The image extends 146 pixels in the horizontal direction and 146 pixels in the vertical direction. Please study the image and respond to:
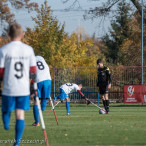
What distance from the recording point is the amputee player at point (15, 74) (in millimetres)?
7422

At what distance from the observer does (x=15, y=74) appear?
7.43 m

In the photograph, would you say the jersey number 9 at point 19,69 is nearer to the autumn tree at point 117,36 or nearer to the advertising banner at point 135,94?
the advertising banner at point 135,94

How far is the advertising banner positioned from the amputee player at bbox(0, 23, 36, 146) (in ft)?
59.0

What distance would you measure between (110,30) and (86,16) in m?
26.3

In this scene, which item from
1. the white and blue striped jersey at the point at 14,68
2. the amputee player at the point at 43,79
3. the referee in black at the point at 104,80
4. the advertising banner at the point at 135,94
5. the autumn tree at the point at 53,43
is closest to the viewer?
the white and blue striped jersey at the point at 14,68

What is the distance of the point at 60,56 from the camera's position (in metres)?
33.6

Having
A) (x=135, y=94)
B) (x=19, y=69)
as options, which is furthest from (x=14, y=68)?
(x=135, y=94)

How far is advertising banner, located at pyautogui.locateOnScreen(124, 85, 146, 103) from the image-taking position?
25109mm

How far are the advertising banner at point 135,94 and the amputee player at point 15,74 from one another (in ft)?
59.0

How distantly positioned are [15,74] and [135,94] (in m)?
18.3

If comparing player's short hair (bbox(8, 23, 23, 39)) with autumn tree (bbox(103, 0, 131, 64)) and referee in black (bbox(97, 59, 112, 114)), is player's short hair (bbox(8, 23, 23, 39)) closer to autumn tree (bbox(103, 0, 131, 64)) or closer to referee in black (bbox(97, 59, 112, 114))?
referee in black (bbox(97, 59, 112, 114))

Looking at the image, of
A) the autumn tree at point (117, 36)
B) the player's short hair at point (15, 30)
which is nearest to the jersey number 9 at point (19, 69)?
the player's short hair at point (15, 30)

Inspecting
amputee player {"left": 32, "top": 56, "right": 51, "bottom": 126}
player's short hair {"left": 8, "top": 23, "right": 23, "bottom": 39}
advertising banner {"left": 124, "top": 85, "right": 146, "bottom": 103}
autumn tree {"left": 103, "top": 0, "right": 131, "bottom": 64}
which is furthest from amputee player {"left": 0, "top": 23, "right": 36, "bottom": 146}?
autumn tree {"left": 103, "top": 0, "right": 131, "bottom": 64}

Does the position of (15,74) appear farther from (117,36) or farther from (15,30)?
(117,36)
